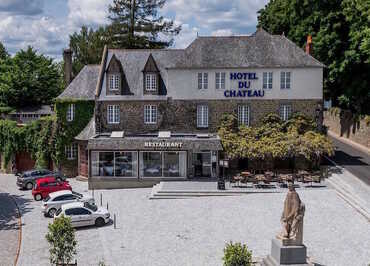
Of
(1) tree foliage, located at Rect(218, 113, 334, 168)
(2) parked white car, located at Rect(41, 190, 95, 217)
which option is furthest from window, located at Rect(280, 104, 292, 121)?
(2) parked white car, located at Rect(41, 190, 95, 217)

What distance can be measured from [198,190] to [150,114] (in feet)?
31.3

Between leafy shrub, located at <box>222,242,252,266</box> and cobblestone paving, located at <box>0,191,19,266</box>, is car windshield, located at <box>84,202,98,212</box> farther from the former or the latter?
leafy shrub, located at <box>222,242,252,266</box>

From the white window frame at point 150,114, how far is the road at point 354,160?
50.7ft

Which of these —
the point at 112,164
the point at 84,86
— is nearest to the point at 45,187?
the point at 112,164

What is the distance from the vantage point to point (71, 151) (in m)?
44.6

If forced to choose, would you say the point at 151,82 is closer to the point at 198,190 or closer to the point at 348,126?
the point at 198,190

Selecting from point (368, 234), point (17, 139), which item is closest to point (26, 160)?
point (17, 139)

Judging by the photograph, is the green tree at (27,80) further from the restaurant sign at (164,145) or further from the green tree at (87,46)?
the restaurant sign at (164,145)

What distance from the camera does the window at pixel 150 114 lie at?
42062 mm

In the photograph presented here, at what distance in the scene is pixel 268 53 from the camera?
134 ft

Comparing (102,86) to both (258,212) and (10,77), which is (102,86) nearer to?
(258,212)

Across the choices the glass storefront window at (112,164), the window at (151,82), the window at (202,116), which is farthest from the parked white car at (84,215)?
the window at (151,82)

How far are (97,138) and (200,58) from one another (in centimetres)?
1059

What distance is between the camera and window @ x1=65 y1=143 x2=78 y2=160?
Answer: 4456 centimetres
